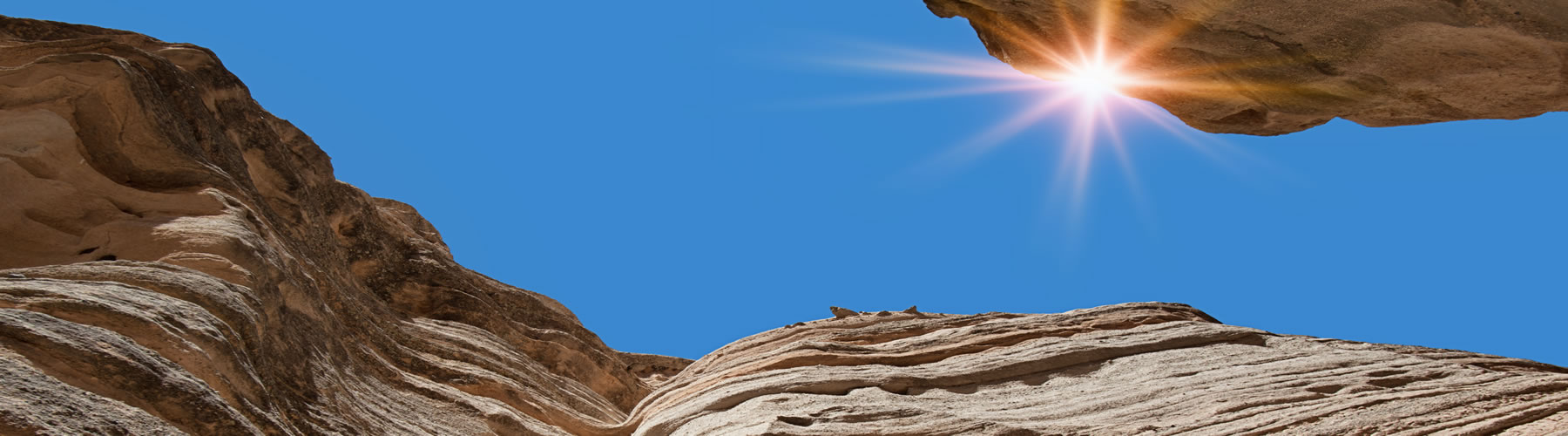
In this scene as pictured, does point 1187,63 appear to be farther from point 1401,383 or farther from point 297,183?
point 297,183

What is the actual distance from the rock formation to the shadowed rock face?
371 centimetres

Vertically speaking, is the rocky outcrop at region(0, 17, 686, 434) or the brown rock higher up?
the brown rock

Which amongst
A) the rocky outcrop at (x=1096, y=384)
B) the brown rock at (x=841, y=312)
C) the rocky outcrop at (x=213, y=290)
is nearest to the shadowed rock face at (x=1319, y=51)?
the rocky outcrop at (x=1096, y=384)

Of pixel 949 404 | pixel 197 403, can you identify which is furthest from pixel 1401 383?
pixel 197 403

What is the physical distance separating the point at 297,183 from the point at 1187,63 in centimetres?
1516

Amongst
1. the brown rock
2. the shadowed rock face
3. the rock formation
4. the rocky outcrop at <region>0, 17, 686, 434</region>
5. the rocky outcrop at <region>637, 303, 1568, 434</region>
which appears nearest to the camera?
the rocky outcrop at <region>0, 17, 686, 434</region>

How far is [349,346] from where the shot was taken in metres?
17.0

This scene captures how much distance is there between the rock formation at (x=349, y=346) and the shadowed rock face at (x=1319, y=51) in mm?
3706

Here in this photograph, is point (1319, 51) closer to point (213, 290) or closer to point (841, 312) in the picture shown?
point (213, 290)

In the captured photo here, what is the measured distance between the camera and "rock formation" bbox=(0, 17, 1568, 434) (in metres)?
10.7

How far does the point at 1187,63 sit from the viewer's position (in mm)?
12797

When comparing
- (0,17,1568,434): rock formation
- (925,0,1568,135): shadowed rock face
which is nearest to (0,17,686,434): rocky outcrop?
(0,17,1568,434): rock formation

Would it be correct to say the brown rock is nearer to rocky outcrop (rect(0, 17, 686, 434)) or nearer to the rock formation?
the rock formation

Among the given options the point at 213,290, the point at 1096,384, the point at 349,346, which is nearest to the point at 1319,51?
the point at 1096,384
